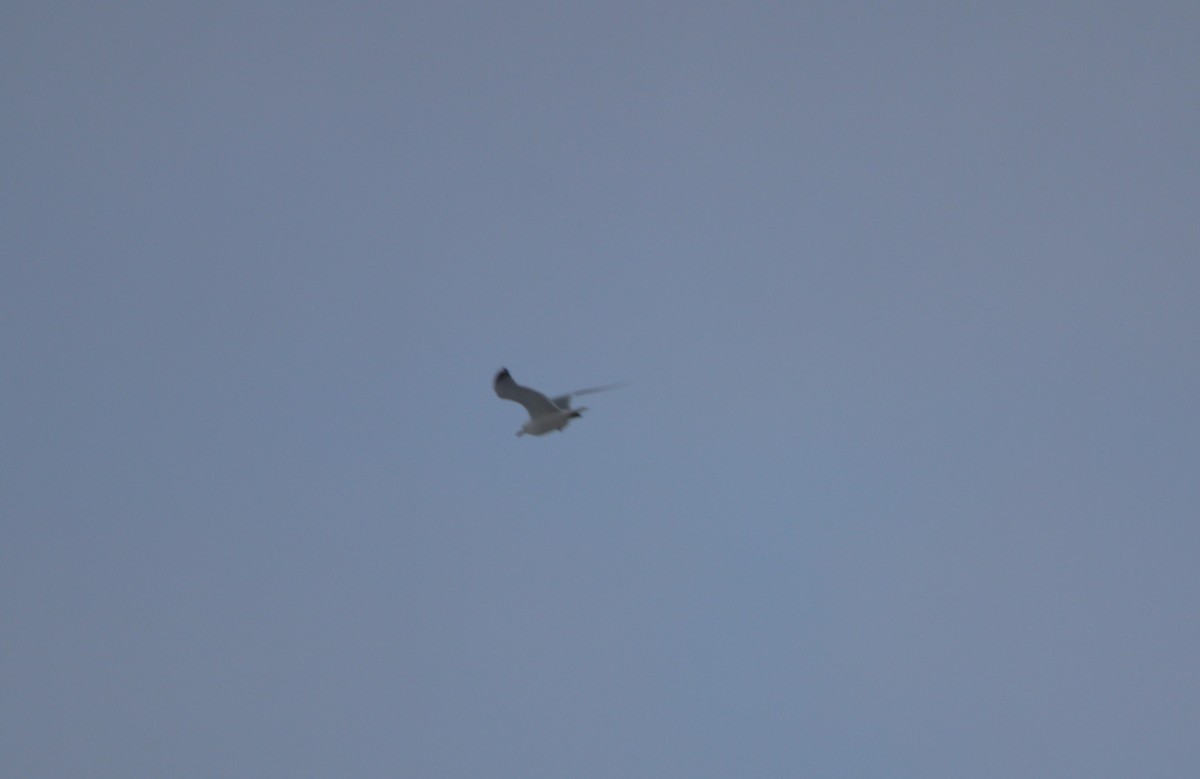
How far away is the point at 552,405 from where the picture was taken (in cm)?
2408

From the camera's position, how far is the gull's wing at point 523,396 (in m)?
24.1

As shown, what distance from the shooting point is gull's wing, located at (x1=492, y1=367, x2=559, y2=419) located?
2411 centimetres

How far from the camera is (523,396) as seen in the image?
2436cm

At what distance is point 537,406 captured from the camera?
79.9 ft

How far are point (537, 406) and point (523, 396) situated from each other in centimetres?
28

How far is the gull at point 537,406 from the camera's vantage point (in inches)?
948

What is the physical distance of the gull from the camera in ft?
79.0
